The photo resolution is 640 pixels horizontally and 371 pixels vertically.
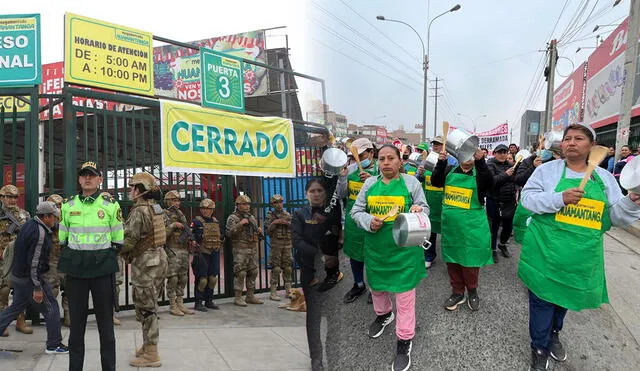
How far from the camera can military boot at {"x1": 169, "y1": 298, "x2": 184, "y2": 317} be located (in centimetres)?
611

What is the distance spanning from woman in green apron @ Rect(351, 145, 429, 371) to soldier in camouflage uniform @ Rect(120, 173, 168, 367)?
1892mm

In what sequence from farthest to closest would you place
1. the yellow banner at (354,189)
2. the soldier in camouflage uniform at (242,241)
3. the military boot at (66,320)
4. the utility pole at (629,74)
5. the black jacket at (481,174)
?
the utility pole at (629,74)
the soldier in camouflage uniform at (242,241)
the military boot at (66,320)
the yellow banner at (354,189)
the black jacket at (481,174)

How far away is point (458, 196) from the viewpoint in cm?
427

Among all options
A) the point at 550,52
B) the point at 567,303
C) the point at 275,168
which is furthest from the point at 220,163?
the point at 550,52

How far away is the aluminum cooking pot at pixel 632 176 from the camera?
2949 mm

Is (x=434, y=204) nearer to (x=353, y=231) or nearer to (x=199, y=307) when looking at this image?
(x=353, y=231)

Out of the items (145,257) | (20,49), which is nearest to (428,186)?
(145,257)

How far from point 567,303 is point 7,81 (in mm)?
6034

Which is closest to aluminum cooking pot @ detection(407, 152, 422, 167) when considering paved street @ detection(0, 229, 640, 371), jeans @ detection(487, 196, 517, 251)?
jeans @ detection(487, 196, 517, 251)

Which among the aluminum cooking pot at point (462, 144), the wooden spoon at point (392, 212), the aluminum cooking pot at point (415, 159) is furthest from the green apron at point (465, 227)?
the aluminum cooking pot at point (415, 159)

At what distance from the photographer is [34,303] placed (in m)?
4.45

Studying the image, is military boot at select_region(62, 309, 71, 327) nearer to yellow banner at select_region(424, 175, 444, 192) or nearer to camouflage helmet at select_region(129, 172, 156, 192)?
camouflage helmet at select_region(129, 172, 156, 192)

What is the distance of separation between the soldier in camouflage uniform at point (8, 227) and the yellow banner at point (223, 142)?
65.7 inches

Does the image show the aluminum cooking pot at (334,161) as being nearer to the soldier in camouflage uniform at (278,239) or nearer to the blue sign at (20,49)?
the soldier in camouflage uniform at (278,239)
